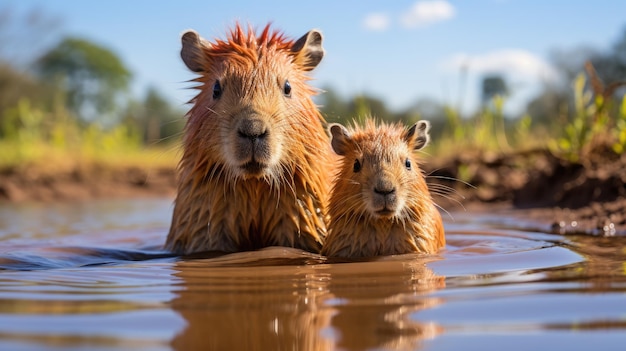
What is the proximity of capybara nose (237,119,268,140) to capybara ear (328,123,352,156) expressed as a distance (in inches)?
31.6

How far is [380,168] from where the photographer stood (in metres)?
4.86

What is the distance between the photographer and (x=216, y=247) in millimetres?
5215

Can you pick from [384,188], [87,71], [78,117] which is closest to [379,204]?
[384,188]

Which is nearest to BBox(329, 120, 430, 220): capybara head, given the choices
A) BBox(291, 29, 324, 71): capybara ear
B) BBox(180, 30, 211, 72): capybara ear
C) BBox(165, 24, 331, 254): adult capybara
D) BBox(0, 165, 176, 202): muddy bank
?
BBox(165, 24, 331, 254): adult capybara

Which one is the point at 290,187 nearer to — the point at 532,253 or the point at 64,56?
the point at 532,253

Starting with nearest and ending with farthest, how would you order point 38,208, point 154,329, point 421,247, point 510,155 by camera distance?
point 154,329 → point 421,247 → point 510,155 → point 38,208

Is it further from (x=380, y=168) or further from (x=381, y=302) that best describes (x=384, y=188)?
(x=381, y=302)

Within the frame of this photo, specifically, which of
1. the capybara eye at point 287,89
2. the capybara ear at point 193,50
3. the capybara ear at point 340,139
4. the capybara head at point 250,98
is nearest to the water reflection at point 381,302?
the capybara head at point 250,98

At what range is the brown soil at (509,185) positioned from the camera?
280 inches

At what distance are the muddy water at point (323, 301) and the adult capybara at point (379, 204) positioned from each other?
271 millimetres

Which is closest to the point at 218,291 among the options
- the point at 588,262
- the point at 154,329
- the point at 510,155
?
the point at 154,329

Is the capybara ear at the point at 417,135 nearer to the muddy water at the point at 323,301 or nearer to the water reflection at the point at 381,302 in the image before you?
the muddy water at the point at 323,301

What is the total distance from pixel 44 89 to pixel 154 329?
1662 inches

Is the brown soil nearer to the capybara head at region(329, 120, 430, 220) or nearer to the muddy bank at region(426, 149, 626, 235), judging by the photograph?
the muddy bank at region(426, 149, 626, 235)
